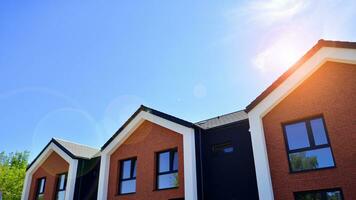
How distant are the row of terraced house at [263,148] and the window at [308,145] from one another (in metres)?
0.03

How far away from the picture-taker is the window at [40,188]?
17831 millimetres

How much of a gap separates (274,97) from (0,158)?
40754mm

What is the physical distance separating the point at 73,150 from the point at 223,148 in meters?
10.3

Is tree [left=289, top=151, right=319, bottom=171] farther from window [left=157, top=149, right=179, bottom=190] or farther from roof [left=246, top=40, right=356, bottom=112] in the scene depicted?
window [left=157, top=149, right=179, bottom=190]

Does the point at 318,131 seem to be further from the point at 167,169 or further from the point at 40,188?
the point at 40,188

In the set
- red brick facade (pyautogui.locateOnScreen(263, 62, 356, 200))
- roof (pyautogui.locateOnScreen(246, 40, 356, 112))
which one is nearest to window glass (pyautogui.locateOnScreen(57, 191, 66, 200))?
roof (pyautogui.locateOnScreen(246, 40, 356, 112))

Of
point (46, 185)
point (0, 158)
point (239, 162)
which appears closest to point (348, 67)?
point (239, 162)

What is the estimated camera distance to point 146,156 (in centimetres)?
1402

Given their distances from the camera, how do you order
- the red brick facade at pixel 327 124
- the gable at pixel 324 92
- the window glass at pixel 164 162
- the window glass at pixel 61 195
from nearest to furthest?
the red brick facade at pixel 327 124 < the gable at pixel 324 92 < the window glass at pixel 164 162 < the window glass at pixel 61 195

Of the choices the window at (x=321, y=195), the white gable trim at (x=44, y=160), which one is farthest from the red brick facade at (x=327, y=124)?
the white gable trim at (x=44, y=160)

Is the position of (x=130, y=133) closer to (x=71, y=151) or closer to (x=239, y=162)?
(x=71, y=151)

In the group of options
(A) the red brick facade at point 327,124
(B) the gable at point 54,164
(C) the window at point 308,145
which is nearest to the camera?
(A) the red brick facade at point 327,124

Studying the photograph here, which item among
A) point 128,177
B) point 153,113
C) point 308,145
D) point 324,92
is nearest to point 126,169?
point 128,177

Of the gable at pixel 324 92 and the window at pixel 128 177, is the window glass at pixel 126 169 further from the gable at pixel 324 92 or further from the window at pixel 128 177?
the gable at pixel 324 92
